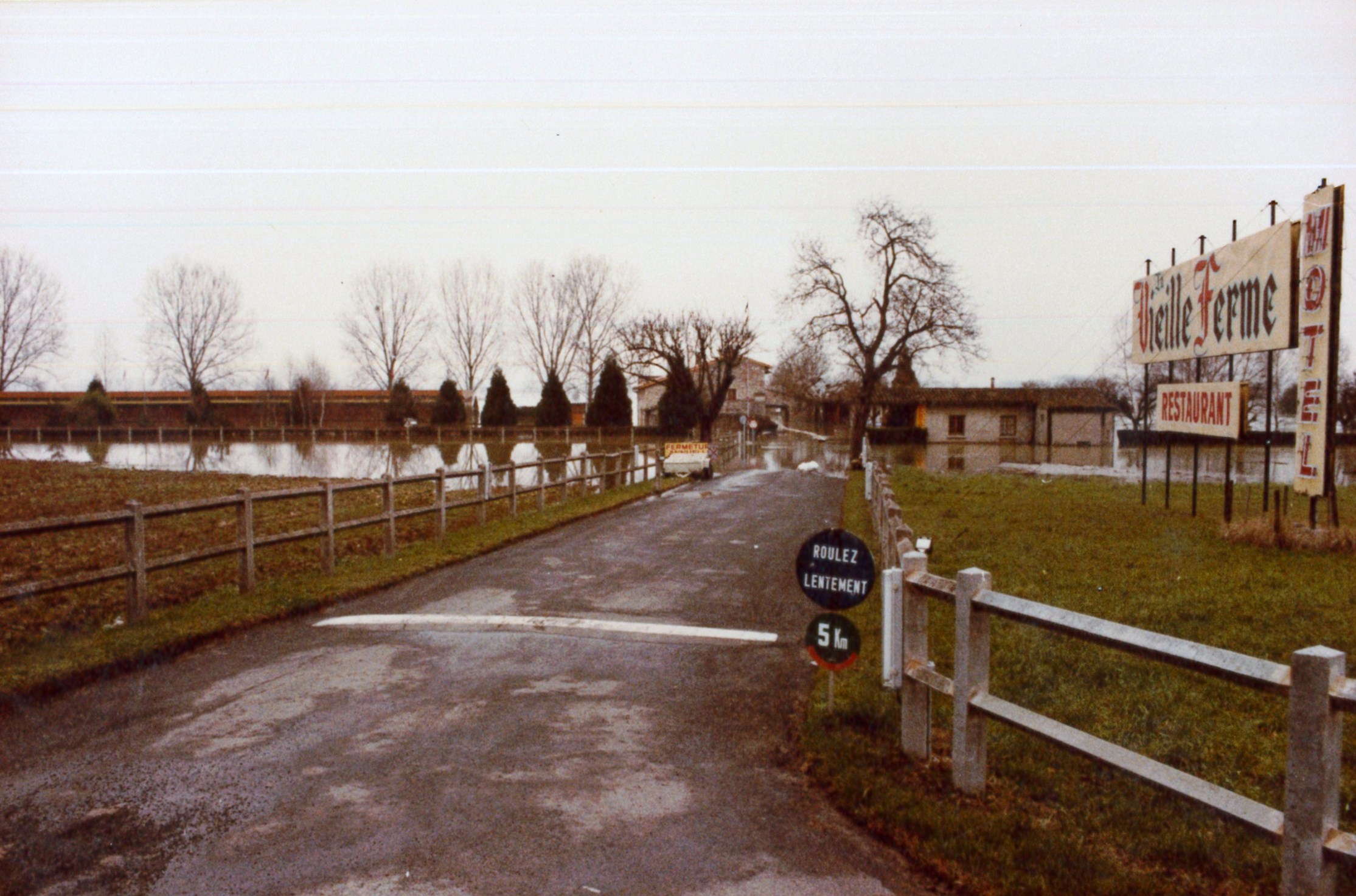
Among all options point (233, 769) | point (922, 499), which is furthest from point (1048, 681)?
point (922, 499)

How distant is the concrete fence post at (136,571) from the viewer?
26.7 feet

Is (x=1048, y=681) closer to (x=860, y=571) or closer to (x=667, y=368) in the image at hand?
(x=860, y=571)

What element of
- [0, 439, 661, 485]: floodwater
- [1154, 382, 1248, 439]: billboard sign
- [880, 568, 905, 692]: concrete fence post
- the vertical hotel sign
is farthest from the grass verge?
[0, 439, 661, 485]: floodwater

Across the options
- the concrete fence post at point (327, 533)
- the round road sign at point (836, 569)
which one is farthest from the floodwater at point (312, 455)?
the round road sign at point (836, 569)

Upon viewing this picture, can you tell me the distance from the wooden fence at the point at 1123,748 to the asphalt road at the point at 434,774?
0.80 meters

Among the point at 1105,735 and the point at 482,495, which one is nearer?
the point at 1105,735

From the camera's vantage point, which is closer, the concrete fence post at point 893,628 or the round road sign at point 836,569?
the concrete fence post at point 893,628

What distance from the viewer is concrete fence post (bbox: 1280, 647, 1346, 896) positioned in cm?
298

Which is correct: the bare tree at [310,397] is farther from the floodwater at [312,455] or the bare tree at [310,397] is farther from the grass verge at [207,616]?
the grass verge at [207,616]

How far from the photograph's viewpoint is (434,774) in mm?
4922

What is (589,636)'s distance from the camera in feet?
26.6

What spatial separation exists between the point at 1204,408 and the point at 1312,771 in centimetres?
1428

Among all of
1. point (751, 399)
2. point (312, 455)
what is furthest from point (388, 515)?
point (751, 399)

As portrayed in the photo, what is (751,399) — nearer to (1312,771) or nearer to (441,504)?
(441,504)
